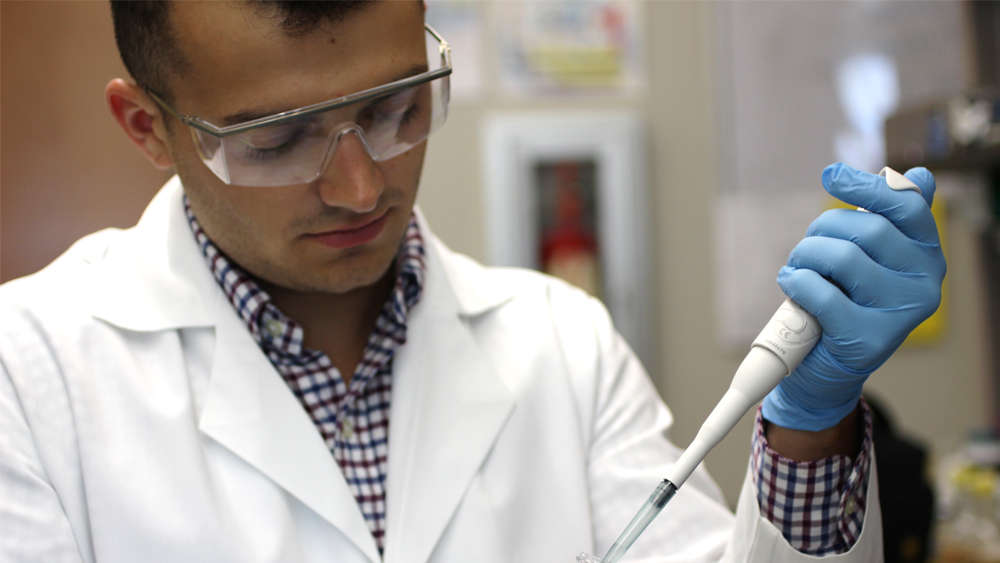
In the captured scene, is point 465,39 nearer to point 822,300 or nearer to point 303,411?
point 303,411

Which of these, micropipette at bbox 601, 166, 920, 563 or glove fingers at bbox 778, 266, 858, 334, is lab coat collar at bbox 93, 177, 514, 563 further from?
glove fingers at bbox 778, 266, 858, 334

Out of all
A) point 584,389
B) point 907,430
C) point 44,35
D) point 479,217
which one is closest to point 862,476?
point 584,389

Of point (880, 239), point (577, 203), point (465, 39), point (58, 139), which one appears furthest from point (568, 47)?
point (880, 239)

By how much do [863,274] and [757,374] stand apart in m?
0.15

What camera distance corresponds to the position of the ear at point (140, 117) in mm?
1117

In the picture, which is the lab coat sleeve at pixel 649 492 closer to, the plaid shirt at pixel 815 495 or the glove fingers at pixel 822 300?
the plaid shirt at pixel 815 495

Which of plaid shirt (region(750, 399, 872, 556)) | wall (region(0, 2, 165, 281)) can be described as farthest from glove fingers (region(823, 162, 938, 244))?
wall (region(0, 2, 165, 281))

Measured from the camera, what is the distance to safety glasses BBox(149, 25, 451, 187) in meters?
0.98

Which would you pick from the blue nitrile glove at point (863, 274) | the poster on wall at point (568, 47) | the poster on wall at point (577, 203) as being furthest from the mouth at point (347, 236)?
the poster on wall at point (568, 47)

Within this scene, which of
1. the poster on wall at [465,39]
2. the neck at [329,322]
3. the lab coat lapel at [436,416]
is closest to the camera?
the lab coat lapel at [436,416]

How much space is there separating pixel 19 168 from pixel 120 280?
65 cm

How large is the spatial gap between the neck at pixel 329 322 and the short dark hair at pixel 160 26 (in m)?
0.30

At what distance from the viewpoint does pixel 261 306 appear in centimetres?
112

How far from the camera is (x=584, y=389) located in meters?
1.20
